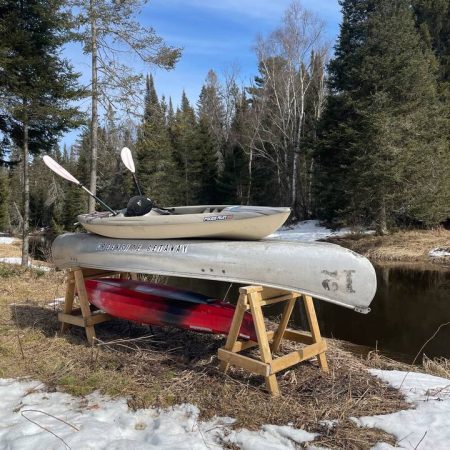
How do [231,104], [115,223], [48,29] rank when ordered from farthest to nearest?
1. [231,104]
2. [48,29]
3. [115,223]

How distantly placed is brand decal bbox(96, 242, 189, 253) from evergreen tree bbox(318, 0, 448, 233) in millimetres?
14811

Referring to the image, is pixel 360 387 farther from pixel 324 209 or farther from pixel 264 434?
pixel 324 209

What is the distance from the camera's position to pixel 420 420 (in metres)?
3.02

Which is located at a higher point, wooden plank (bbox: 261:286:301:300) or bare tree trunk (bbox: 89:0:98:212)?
bare tree trunk (bbox: 89:0:98:212)

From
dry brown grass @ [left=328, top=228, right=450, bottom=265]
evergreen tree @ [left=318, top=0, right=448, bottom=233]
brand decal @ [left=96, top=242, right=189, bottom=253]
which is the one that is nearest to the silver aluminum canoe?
brand decal @ [left=96, top=242, right=189, bottom=253]

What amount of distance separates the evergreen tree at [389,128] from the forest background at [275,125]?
57 millimetres

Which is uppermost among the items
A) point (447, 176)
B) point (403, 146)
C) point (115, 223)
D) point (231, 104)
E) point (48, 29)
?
point (231, 104)

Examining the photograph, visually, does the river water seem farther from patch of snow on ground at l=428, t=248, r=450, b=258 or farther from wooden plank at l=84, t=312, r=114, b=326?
patch of snow on ground at l=428, t=248, r=450, b=258

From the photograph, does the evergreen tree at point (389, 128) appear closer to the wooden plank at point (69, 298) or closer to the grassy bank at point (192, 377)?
the grassy bank at point (192, 377)

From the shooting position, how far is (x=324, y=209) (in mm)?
23688

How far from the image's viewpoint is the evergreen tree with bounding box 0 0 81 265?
33.1 feet

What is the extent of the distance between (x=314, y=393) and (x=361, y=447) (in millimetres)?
741

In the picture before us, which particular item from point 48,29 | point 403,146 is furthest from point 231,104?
point 48,29

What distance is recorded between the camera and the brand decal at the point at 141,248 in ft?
13.2
